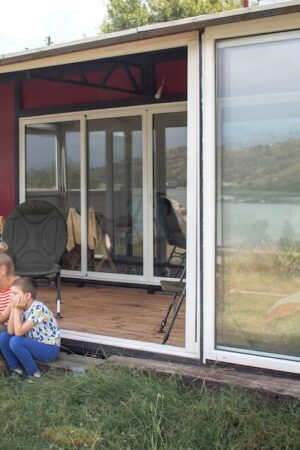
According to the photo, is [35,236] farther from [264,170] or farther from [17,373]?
[264,170]

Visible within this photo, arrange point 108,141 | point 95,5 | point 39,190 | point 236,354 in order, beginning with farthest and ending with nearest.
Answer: point 95,5, point 39,190, point 108,141, point 236,354

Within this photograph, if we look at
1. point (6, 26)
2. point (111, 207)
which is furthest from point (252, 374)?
point (6, 26)

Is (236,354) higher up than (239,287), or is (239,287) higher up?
(239,287)

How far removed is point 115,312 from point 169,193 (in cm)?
142

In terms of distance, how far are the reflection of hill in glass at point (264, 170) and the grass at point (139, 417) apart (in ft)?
3.52

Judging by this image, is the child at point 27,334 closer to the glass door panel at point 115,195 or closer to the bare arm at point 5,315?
the bare arm at point 5,315

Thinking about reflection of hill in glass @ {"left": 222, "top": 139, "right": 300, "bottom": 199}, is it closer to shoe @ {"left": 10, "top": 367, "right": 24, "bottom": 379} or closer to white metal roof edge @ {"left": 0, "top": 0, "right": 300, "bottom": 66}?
white metal roof edge @ {"left": 0, "top": 0, "right": 300, "bottom": 66}

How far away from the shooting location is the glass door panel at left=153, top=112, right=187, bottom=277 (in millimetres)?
5570

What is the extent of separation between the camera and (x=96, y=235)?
6062mm

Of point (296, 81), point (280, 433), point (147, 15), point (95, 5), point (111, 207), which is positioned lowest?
point (280, 433)

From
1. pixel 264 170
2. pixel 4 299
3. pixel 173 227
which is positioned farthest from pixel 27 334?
pixel 173 227

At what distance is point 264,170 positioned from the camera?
3.09 meters

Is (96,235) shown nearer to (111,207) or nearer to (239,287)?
(111,207)

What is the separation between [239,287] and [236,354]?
0.37 m
